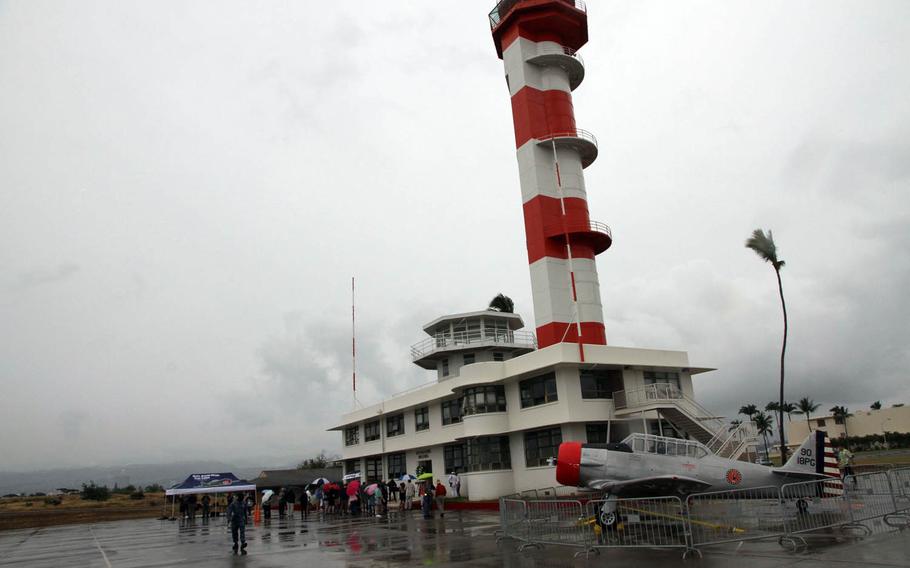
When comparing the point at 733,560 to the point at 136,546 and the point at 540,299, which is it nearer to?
the point at 136,546

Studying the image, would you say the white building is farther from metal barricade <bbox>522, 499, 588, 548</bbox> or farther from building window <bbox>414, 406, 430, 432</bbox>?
metal barricade <bbox>522, 499, 588, 548</bbox>

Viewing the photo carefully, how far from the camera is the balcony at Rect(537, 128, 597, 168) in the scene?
113 feet

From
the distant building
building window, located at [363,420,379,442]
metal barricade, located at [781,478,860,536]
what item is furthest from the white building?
the distant building

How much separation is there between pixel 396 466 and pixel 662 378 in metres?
21.1

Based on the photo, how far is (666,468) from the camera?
17234 millimetres

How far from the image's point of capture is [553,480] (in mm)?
29203

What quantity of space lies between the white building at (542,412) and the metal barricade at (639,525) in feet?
42.9

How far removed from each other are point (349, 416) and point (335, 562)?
36.2m

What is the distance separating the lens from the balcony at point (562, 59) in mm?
36569

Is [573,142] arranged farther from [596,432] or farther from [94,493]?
[94,493]

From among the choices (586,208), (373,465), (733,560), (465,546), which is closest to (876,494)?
(733,560)

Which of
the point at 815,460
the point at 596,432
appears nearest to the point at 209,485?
the point at 596,432

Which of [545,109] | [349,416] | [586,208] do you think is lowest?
[349,416]

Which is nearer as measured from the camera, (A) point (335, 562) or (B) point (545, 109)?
(A) point (335, 562)
